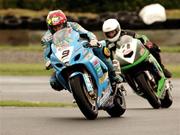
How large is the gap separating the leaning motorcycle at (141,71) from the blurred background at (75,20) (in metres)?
18.0

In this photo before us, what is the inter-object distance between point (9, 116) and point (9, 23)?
2708 cm

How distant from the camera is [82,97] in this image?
1233 centimetres

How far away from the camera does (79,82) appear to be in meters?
12.4

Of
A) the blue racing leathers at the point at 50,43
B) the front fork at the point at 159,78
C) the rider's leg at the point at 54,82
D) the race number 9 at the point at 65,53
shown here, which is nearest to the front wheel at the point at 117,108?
the blue racing leathers at the point at 50,43

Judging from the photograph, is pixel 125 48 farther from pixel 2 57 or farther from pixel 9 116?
pixel 2 57

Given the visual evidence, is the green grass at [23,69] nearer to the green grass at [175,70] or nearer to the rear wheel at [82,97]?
the green grass at [175,70]

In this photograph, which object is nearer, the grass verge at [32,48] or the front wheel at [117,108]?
the front wheel at [117,108]

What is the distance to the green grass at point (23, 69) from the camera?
30.2 metres

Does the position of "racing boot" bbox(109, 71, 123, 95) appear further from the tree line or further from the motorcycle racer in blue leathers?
the tree line

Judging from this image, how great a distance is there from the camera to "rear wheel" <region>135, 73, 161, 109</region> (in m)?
15.8

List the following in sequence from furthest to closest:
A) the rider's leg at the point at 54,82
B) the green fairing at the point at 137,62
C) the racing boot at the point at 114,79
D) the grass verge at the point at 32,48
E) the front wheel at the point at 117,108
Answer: the grass verge at the point at 32,48, the green fairing at the point at 137,62, the racing boot at the point at 114,79, the front wheel at the point at 117,108, the rider's leg at the point at 54,82

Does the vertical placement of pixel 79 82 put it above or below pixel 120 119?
above

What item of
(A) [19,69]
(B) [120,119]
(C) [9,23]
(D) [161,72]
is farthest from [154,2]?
(B) [120,119]

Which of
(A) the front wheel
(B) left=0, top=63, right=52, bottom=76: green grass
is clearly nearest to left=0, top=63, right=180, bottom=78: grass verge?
(B) left=0, top=63, right=52, bottom=76: green grass
